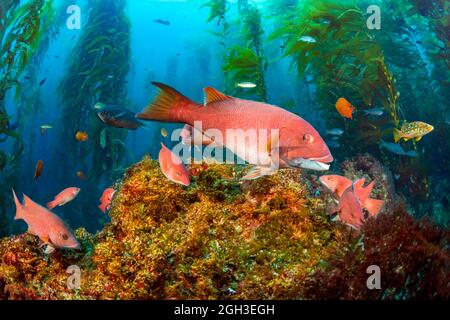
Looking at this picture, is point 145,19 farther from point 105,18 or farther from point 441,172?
point 441,172

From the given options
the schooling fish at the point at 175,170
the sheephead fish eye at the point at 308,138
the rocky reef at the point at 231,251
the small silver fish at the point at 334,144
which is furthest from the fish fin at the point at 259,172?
the small silver fish at the point at 334,144

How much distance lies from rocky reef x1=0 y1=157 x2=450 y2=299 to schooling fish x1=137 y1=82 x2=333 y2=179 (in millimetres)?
679

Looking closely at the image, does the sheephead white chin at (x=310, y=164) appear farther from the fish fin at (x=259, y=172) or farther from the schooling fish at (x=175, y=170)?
the schooling fish at (x=175, y=170)

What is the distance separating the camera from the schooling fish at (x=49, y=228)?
287cm

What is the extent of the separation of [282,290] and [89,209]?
12.7 meters

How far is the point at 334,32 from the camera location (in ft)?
28.7

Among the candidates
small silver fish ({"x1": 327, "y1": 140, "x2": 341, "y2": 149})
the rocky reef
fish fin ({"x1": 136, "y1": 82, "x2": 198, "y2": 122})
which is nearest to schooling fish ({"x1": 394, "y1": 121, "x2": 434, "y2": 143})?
small silver fish ({"x1": 327, "y1": 140, "x2": 341, "y2": 149})

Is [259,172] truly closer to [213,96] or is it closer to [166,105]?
[213,96]

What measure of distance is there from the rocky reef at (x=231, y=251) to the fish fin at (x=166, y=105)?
3.45 feet

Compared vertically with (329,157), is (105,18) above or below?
above

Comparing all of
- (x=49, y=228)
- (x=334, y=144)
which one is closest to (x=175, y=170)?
(x=49, y=228)

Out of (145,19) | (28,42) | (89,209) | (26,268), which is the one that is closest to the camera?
(26,268)

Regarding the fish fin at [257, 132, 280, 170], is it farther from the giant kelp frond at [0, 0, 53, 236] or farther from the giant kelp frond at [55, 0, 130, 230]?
the giant kelp frond at [55, 0, 130, 230]

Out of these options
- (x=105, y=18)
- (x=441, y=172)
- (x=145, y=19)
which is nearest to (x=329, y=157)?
(x=441, y=172)
